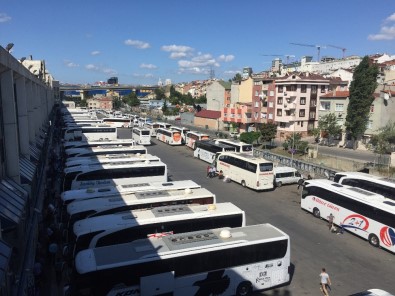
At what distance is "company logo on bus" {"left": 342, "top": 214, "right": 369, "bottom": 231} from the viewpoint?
1709 cm

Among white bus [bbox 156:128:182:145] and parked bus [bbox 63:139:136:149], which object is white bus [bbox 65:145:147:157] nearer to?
parked bus [bbox 63:139:136:149]

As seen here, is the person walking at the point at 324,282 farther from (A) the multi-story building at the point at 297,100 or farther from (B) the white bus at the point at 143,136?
(A) the multi-story building at the point at 297,100

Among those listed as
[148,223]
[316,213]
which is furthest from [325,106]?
[148,223]

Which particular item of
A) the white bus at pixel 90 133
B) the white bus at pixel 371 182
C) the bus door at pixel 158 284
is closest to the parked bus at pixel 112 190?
the bus door at pixel 158 284

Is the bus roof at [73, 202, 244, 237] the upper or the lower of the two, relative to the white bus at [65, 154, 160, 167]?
lower

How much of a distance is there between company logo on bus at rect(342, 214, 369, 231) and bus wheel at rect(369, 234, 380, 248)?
432 millimetres

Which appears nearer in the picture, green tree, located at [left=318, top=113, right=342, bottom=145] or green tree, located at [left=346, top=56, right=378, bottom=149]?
green tree, located at [left=346, top=56, right=378, bottom=149]

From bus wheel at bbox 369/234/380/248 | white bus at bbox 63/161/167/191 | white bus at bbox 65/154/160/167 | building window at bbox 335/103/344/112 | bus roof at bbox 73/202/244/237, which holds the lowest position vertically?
bus wheel at bbox 369/234/380/248

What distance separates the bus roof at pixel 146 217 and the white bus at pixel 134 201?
1.35m

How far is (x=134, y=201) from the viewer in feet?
53.6

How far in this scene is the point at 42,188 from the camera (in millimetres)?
22781

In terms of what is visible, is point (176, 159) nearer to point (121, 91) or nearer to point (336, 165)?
point (336, 165)

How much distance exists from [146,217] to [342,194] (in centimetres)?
1063

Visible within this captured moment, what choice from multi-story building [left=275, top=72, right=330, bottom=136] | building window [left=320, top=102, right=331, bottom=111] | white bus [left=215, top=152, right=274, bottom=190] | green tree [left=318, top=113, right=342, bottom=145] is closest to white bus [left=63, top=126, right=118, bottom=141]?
white bus [left=215, top=152, right=274, bottom=190]
